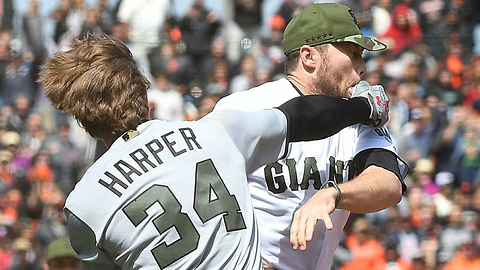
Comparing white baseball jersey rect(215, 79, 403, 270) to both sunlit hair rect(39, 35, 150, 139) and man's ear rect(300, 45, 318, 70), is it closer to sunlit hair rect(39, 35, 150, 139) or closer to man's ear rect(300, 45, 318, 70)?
man's ear rect(300, 45, 318, 70)

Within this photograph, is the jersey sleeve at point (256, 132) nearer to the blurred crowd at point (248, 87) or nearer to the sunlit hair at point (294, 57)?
the sunlit hair at point (294, 57)

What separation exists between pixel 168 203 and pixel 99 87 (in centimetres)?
44

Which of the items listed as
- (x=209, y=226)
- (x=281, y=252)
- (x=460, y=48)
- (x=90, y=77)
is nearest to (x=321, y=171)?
(x=281, y=252)

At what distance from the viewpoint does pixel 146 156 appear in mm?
2920

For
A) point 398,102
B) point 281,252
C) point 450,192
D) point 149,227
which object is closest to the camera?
point 149,227

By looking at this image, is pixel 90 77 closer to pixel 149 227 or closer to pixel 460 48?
pixel 149 227

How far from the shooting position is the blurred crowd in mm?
9461

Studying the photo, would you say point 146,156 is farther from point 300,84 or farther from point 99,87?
point 300,84

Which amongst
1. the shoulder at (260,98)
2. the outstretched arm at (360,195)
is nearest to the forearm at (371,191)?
the outstretched arm at (360,195)

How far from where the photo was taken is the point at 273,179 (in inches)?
146

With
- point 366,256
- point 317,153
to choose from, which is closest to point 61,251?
point 317,153

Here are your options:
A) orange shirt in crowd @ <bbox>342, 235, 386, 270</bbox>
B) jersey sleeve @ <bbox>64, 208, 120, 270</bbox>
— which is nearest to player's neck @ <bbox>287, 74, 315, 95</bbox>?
jersey sleeve @ <bbox>64, 208, 120, 270</bbox>

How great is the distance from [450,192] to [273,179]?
6699 millimetres

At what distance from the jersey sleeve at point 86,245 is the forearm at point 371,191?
825 mm
